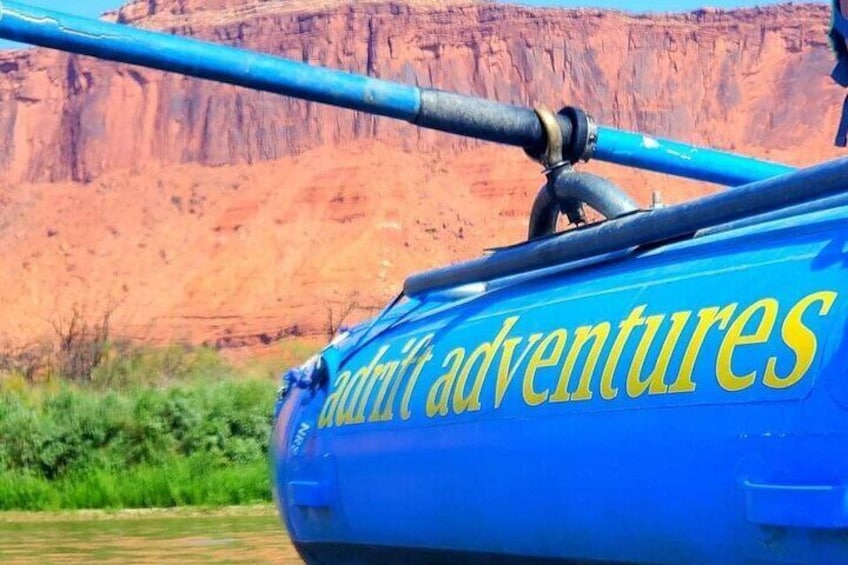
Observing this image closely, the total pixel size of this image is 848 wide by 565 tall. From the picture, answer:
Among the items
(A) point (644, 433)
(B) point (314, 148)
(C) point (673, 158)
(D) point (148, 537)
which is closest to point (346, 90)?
(C) point (673, 158)

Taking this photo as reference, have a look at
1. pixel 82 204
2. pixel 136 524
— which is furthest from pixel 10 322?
pixel 136 524

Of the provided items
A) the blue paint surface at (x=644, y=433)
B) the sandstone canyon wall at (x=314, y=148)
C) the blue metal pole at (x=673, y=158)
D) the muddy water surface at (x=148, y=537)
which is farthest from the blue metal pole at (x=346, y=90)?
the sandstone canyon wall at (x=314, y=148)

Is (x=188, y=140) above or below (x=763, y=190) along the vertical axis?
below

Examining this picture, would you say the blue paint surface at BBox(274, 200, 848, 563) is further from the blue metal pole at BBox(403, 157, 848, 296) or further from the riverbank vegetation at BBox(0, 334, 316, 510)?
the riverbank vegetation at BBox(0, 334, 316, 510)

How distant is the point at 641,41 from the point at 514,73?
8.18 metres

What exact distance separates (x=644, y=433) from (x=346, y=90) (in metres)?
2.87

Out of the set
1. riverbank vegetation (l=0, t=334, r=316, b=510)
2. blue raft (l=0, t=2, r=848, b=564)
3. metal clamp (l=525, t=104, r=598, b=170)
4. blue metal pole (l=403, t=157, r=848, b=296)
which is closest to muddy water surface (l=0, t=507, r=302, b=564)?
riverbank vegetation (l=0, t=334, r=316, b=510)

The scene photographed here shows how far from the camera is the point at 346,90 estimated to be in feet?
20.2

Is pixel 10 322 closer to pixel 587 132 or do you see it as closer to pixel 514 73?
pixel 514 73

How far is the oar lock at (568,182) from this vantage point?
560cm

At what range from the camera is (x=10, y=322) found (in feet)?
265

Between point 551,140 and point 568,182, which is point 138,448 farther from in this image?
point 568,182

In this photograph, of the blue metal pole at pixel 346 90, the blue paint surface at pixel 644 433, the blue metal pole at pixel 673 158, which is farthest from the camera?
the blue metal pole at pixel 673 158

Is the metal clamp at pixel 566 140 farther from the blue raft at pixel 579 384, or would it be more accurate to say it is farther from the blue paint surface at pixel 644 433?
the blue paint surface at pixel 644 433
